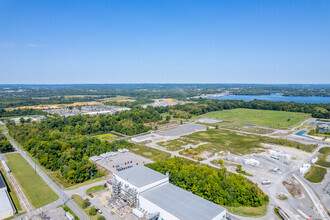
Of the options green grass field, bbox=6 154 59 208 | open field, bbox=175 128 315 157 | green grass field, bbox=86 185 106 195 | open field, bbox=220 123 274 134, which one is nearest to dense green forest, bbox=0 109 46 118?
green grass field, bbox=6 154 59 208

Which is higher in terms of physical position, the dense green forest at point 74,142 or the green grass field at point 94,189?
the dense green forest at point 74,142

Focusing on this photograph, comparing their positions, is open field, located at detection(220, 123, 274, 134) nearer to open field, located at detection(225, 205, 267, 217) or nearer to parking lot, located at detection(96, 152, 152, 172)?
parking lot, located at detection(96, 152, 152, 172)

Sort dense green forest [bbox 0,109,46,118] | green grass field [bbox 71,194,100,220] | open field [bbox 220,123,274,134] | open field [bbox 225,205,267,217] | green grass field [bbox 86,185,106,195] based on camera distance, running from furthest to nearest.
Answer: dense green forest [bbox 0,109,46,118] → open field [bbox 220,123,274,134] → green grass field [bbox 86,185,106,195] → open field [bbox 225,205,267,217] → green grass field [bbox 71,194,100,220]

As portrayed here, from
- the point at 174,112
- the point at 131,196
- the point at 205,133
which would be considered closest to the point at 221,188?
the point at 131,196

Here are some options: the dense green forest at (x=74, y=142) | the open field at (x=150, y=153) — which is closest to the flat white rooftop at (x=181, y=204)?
the dense green forest at (x=74, y=142)

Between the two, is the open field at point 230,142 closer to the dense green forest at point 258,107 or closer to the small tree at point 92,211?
the small tree at point 92,211
